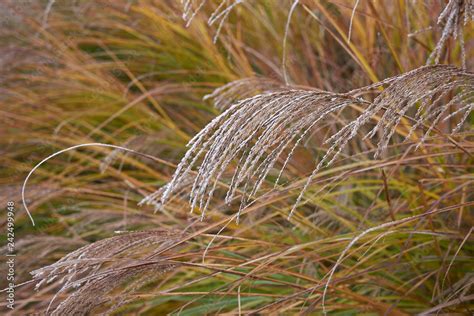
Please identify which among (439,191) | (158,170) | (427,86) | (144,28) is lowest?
(158,170)

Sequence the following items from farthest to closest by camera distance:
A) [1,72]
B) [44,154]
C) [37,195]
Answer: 1. [1,72]
2. [44,154]
3. [37,195]

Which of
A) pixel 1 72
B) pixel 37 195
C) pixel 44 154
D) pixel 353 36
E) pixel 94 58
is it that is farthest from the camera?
pixel 94 58

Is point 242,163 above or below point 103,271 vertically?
below

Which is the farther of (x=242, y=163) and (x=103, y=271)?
(x=242, y=163)

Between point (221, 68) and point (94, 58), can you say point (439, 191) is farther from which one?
point (94, 58)

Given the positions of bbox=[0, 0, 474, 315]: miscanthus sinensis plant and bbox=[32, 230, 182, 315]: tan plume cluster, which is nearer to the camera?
bbox=[32, 230, 182, 315]: tan plume cluster

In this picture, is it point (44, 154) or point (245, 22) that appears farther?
point (245, 22)

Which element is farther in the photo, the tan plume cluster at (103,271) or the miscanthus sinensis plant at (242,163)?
the miscanthus sinensis plant at (242,163)

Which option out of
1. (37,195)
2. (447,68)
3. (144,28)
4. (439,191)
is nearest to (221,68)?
(144,28)
